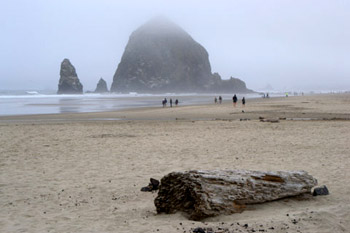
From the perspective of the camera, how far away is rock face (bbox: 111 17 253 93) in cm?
15285

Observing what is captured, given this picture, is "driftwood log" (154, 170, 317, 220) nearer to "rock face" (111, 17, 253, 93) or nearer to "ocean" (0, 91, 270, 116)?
"ocean" (0, 91, 270, 116)

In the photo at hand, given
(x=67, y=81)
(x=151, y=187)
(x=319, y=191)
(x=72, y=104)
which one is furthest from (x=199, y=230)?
(x=67, y=81)

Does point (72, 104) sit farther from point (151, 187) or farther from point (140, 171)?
point (151, 187)

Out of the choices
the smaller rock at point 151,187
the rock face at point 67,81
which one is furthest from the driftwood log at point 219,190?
the rock face at point 67,81

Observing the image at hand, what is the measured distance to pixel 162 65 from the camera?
158 metres

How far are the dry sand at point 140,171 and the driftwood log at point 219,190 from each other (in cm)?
16

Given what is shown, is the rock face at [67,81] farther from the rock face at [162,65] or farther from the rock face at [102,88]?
the rock face at [162,65]

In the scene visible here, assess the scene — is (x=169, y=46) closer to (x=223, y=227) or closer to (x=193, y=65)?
(x=193, y=65)

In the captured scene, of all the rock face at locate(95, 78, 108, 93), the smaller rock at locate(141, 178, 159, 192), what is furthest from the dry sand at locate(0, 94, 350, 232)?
the rock face at locate(95, 78, 108, 93)

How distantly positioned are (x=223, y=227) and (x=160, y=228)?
97 centimetres

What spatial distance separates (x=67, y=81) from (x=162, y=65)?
4846cm

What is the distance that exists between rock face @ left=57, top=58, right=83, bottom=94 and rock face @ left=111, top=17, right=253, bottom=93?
24701 millimetres

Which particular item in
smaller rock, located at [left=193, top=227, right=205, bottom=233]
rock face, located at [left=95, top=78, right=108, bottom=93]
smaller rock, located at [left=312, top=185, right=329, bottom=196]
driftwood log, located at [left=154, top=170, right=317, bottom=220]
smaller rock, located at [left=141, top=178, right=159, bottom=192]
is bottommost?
smaller rock, located at [left=141, top=178, right=159, bottom=192]

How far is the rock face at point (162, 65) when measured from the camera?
153 m
